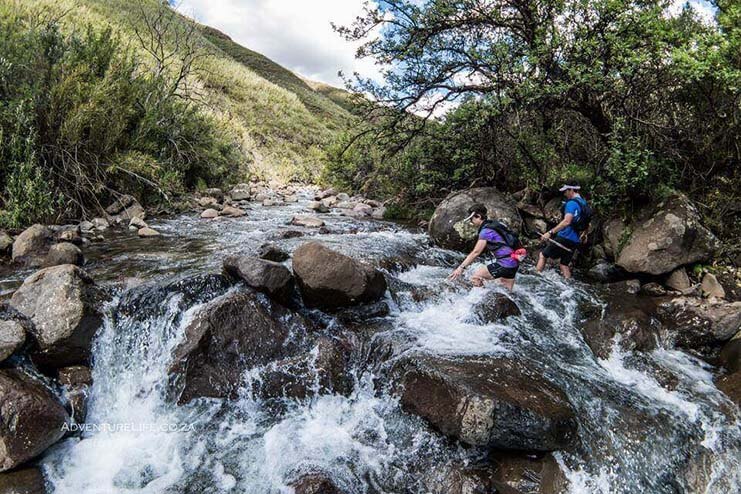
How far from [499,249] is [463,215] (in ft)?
9.64

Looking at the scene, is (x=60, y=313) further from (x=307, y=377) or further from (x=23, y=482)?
(x=307, y=377)

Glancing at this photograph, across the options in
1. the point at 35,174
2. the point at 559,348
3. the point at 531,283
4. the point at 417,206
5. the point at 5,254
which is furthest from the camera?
the point at 417,206

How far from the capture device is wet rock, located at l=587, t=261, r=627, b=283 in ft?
25.8

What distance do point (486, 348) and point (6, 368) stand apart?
5.23 meters

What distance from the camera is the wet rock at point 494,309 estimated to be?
239 inches

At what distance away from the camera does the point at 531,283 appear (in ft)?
26.0

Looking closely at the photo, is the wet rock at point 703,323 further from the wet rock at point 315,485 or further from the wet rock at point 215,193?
the wet rock at point 215,193

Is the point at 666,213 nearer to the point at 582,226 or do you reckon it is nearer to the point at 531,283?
the point at 582,226

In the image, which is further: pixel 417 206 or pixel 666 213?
pixel 417 206

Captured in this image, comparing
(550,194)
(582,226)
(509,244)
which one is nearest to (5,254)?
(509,244)

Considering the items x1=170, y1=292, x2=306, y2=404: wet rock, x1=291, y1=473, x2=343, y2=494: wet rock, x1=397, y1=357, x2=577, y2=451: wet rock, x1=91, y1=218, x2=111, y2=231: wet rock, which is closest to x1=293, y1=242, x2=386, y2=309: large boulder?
x1=170, y1=292, x2=306, y2=404: wet rock

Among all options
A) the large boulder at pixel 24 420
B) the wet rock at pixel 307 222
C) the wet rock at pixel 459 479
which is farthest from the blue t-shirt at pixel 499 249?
the large boulder at pixel 24 420

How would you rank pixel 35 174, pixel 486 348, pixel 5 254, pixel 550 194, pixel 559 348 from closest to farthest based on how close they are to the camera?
1. pixel 486 348
2. pixel 559 348
3. pixel 5 254
4. pixel 35 174
5. pixel 550 194

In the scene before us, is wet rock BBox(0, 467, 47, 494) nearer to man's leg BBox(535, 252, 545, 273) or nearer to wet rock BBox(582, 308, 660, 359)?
wet rock BBox(582, 308, 660, 359)
